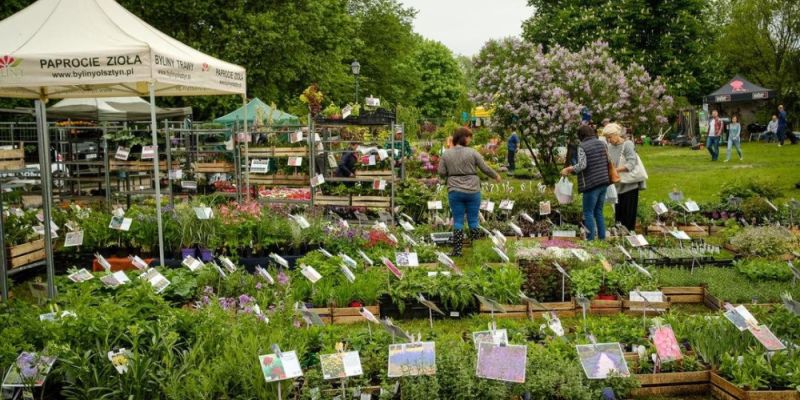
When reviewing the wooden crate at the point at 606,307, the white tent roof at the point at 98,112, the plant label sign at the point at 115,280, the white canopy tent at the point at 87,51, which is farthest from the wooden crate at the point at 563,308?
the white tent roof at the point at 98,112

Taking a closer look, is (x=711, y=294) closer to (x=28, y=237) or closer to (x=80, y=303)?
(x=80, y=303)

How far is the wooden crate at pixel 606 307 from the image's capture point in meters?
6.43

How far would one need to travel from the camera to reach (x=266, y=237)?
8086mm

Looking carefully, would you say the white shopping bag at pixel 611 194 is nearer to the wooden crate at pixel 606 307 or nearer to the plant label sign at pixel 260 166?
the wooden crate at pixel 606 307

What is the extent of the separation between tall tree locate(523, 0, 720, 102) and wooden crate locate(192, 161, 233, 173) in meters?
22.2

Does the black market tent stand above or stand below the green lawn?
above

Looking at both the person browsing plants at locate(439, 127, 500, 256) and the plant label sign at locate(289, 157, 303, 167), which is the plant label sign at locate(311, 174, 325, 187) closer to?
the plant label sign at locate(289, 157, 303, 167)

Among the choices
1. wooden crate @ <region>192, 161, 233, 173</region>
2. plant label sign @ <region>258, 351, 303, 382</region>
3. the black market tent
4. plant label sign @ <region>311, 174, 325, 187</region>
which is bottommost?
plant label sign @ <region>258, 351, 303, 382</region>

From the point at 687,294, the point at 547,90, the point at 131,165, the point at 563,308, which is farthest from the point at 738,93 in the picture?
the point at 563,308

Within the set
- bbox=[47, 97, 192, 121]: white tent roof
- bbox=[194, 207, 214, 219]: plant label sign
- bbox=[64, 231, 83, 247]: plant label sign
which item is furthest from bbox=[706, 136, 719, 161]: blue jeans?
bbox=[64, 231, 83, 247]: plant label sign

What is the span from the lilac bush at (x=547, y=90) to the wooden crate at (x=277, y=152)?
4.47 meters

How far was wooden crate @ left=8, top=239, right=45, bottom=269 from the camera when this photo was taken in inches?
279

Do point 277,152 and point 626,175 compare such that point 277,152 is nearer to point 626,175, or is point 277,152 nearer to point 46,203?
point 626,175

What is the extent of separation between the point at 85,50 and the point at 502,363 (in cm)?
560
